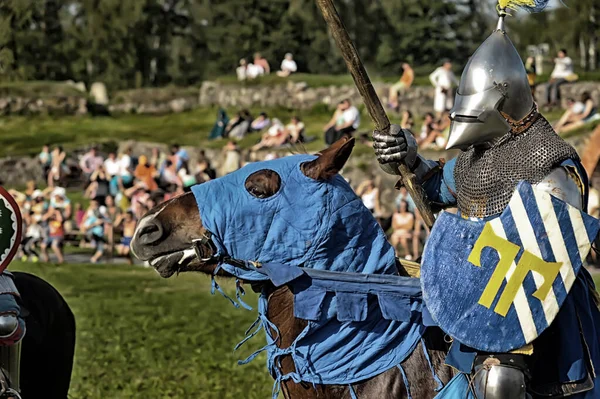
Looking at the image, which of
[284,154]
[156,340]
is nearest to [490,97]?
[156,340]

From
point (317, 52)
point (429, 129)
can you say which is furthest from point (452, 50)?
point (429, 129)

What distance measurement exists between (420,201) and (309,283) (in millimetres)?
587

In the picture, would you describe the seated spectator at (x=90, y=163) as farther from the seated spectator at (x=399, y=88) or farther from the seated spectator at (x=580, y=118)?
the seated spectator at (x=580, y=118)

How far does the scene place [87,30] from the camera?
1913 inches

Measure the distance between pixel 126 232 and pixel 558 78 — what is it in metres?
11.3

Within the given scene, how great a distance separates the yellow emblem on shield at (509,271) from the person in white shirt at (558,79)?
2226 cm

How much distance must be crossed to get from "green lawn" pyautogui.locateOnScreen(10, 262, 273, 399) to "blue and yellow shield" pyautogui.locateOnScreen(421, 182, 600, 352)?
15.9 ft

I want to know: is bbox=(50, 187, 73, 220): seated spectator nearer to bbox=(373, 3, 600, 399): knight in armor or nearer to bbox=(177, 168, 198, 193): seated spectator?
bbox=(177, 168, 198, 193): seated spectator

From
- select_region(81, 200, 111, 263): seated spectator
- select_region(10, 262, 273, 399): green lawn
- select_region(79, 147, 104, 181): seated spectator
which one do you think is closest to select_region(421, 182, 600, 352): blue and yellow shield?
select_region(10, 262, 273, 399): green lawn

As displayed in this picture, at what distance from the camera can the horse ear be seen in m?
4.68

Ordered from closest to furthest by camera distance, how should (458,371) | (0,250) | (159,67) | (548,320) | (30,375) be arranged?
(548,320) → (458,371) → (0,250) → (30,375) → (159,67)

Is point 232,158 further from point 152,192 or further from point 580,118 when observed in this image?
point 580,118

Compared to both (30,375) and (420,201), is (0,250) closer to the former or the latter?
(30,375)

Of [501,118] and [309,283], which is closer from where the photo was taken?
[501,118]
